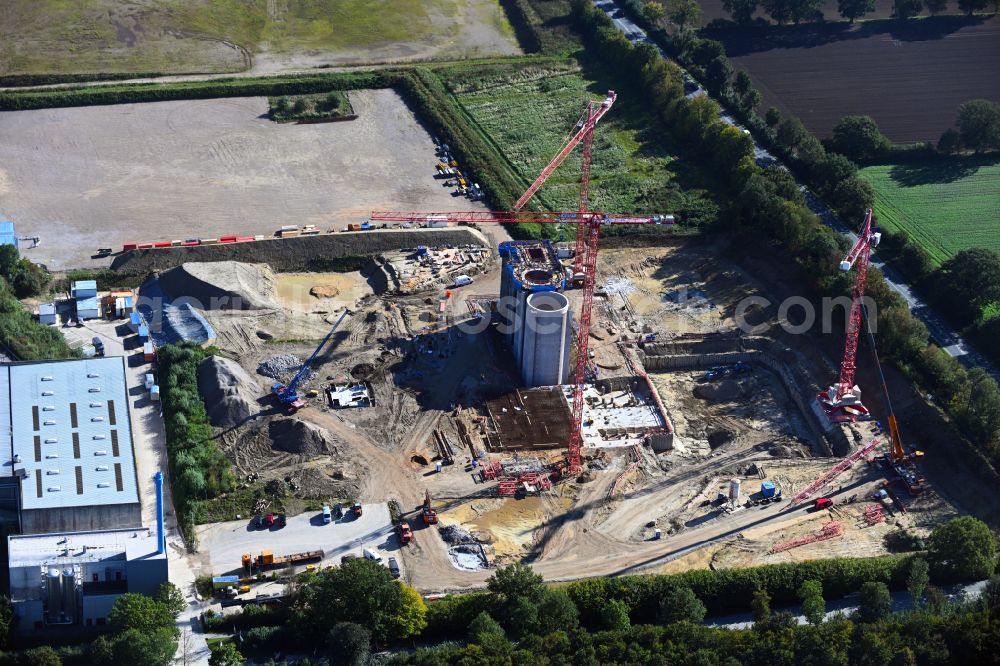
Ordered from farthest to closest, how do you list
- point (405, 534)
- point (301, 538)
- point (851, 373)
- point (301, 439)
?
point (851, 373) → point (301, 439) → point (405, 534) → point (301, 538)

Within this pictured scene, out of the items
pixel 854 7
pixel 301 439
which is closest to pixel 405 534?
pixel 301 439

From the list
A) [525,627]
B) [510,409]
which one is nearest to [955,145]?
[510,409]

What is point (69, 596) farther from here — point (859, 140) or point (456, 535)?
point (859, 140)

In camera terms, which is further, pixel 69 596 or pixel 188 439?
pixel 188 439

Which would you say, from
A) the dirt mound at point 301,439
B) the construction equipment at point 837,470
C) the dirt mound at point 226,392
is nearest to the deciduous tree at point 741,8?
the construction equipment at point 837,470

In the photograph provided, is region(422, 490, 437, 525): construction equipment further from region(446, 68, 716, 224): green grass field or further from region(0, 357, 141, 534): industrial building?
region(446, 68, 716, 224): green grass field

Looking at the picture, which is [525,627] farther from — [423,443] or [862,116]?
[862,116]
